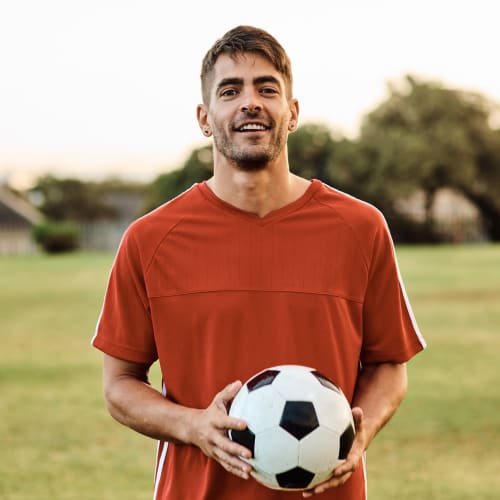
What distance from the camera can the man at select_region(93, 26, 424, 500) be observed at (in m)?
2.70

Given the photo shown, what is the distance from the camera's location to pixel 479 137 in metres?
67.4

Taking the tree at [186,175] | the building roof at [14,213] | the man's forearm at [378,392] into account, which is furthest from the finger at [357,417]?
the building roof at [14,213]

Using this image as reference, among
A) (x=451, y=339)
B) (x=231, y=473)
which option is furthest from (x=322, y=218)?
(x=451, y=339)

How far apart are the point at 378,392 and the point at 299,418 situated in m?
0.40

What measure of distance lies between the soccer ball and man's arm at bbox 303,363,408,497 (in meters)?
0.04

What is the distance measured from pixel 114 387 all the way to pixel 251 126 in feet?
3.14

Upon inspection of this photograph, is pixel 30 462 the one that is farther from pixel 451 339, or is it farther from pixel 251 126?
pixel 451 339

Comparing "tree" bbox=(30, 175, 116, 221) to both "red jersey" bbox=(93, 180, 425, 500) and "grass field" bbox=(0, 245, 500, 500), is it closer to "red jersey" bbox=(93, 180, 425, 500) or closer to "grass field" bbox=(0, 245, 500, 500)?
"grass field" bbox=(0, 245, 500, 500)

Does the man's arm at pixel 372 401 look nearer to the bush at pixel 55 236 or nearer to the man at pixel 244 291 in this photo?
the man at pixel 244 291

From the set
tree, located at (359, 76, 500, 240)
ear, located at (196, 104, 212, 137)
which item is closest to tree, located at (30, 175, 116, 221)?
tree, located at (359, 76, 500, 240)

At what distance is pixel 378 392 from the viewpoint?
112 inches

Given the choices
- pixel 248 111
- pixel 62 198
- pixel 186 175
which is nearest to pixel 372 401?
pixel 248 111

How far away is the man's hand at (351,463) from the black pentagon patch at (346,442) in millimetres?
16

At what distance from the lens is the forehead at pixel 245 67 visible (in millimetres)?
2752
